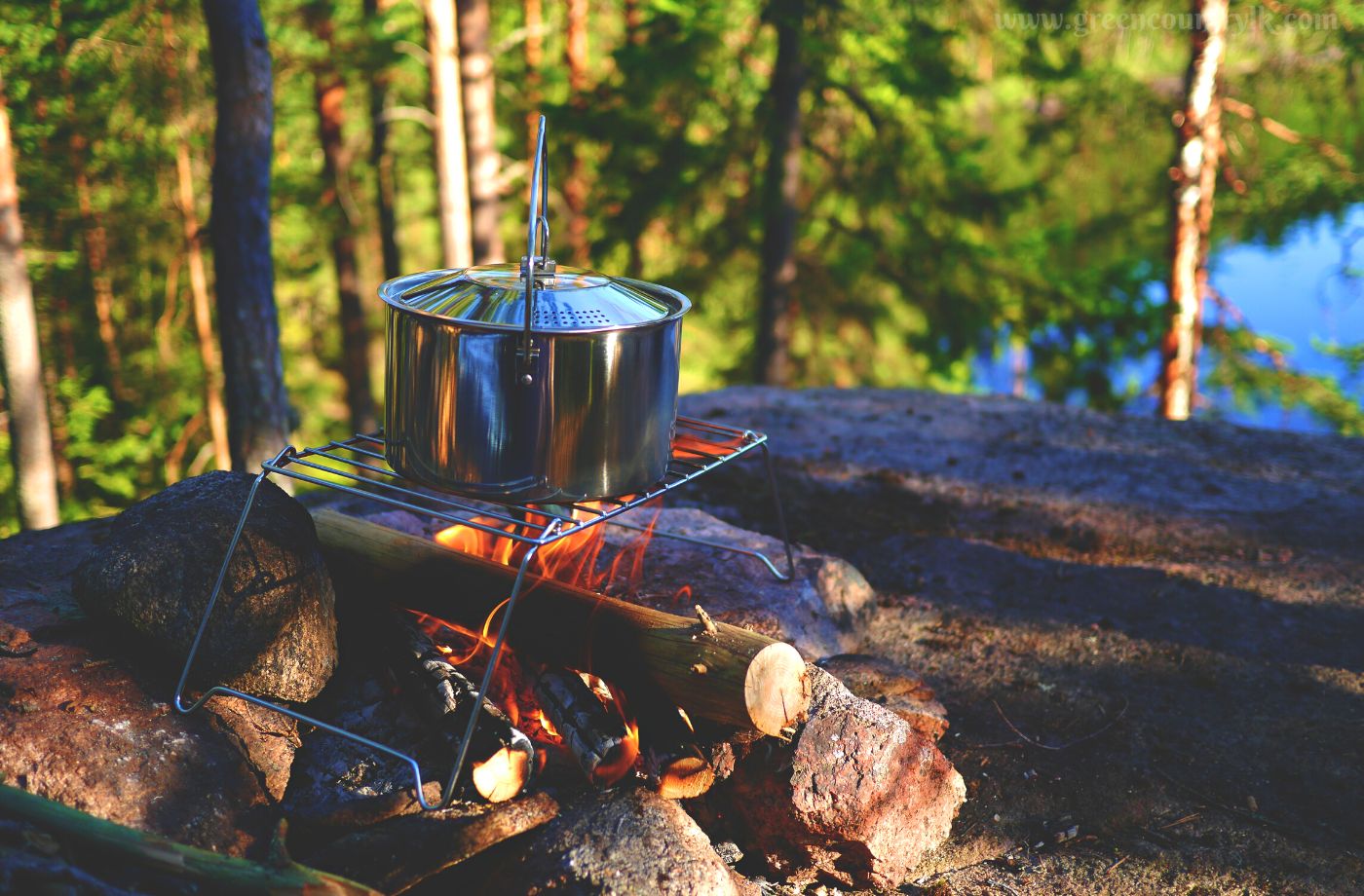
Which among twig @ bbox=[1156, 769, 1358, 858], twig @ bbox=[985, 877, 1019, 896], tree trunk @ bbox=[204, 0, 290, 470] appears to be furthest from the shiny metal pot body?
tree trunk @ bbox=[204, 0, 290, 470]

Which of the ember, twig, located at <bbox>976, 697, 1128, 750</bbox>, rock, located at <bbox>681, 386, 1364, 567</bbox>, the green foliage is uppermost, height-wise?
the ember

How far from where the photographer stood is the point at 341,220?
1505cm

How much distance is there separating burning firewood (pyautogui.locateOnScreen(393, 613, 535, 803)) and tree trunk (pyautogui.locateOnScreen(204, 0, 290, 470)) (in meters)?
3.22

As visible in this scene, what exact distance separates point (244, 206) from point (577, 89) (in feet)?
30.8

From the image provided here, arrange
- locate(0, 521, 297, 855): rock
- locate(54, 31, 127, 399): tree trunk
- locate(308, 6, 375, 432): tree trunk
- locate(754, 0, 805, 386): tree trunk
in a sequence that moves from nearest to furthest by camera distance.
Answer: locate(0, 521, 297, 855): rock, locate(754, 0, 805, 386): tree trunk, locate(54, 31, 127, 399): tree trunk, locate(308, 6, 375, 432): tree trunk

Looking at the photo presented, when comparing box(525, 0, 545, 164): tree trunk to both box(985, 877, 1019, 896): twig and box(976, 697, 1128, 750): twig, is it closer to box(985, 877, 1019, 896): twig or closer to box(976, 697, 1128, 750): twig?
box(976, 697, 1128, 750): twig

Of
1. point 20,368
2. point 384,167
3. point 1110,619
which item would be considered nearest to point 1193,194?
point 1110,619

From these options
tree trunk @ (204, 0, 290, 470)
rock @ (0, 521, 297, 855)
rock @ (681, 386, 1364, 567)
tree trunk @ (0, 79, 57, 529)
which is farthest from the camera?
tree trunk @ (0, 79, 57, 529)

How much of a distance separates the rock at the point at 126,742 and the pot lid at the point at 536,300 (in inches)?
62.5

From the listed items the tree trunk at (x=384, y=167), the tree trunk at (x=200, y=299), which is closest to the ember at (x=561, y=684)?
the tree trunk at (x=200, y=299)

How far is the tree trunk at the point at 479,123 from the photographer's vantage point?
11.2 metres

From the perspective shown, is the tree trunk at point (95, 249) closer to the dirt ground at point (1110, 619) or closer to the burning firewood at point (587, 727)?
the dirt ground at point (1110, 619)

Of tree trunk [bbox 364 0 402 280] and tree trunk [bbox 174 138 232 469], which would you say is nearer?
tree trunk [bbox 174 138 232 469]

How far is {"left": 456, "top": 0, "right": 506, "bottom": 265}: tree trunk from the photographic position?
1119 cm
